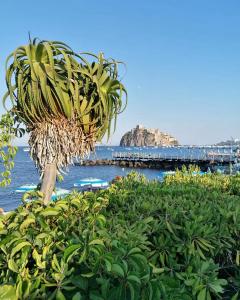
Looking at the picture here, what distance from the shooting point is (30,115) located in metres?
3.58

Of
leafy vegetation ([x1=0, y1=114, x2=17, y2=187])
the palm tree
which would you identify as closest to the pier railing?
leafy vegetation ([x1=0, y1=114, x2=17, y2=187])

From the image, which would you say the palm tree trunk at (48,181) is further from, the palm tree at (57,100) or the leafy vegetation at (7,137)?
the leafy vegetation at (7,137)

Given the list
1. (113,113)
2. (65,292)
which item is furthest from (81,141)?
(65,292)

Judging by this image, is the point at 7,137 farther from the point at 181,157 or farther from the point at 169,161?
the point at 181,157

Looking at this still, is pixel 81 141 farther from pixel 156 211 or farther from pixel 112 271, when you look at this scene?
pixel 112 271

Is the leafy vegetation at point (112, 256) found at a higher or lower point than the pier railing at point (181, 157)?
lower

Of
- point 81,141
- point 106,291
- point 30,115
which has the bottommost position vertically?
point 106,291

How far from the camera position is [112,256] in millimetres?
1717

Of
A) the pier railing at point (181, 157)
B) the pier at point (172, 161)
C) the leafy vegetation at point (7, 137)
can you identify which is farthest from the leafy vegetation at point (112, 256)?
the pier railing at point (181, 157)

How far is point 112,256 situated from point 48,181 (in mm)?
1808

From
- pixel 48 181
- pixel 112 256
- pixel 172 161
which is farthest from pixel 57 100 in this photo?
pixel 172 161

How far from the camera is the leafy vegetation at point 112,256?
5.25 feet

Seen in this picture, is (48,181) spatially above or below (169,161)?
below

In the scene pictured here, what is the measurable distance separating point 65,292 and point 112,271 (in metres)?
0.33
